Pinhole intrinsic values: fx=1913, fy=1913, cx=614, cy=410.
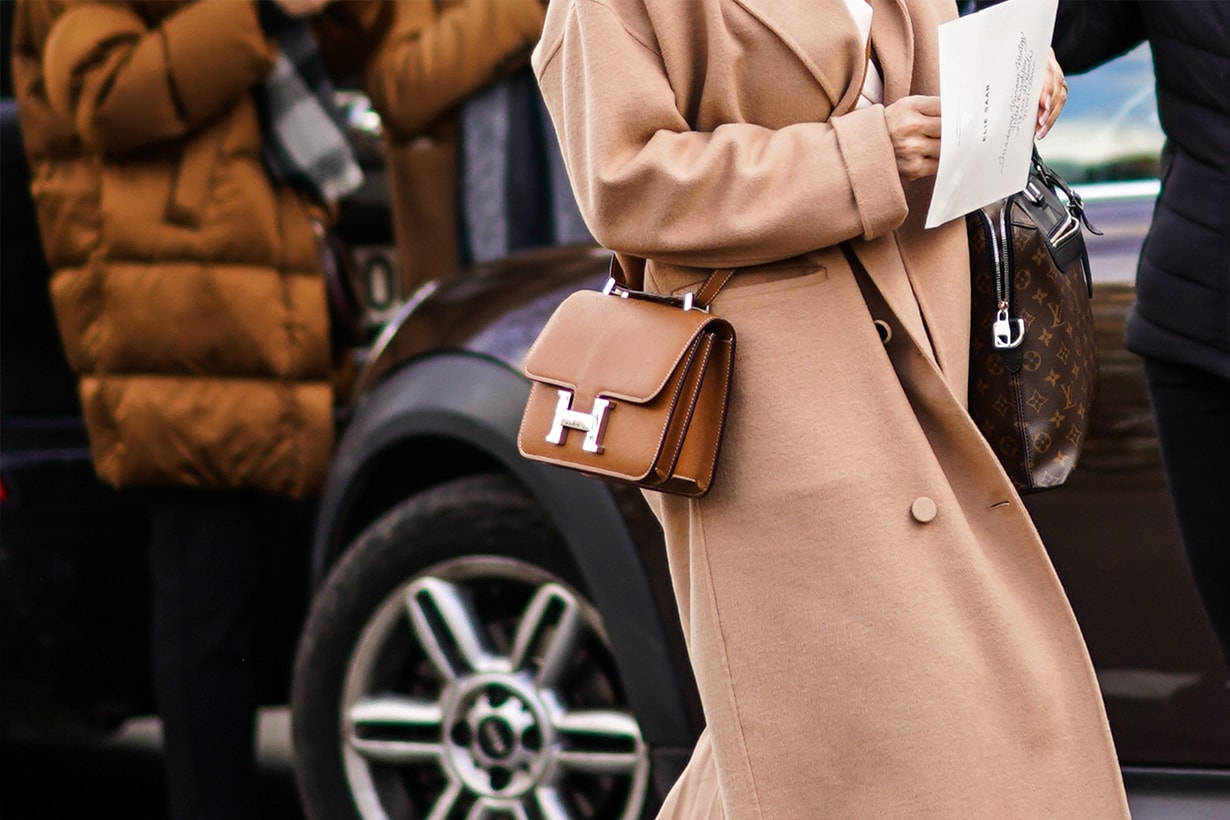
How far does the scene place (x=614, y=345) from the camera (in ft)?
6.89

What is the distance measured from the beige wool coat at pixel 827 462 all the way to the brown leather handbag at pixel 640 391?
4cm

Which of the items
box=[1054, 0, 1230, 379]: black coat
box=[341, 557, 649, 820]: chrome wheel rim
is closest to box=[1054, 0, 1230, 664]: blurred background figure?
box=[1054, 0, 1230, 379]: black coat

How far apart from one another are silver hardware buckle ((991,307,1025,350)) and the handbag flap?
36 cm

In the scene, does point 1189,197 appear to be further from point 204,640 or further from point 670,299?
point 204,640

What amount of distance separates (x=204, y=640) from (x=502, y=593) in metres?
0.63

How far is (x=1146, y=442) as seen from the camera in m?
2.79

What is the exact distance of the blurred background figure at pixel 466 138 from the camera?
4383 mm

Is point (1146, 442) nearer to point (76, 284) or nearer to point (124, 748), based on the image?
point (76, 284)

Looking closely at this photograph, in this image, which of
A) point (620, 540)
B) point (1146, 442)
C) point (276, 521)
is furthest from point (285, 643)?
→ point (1146, 442)

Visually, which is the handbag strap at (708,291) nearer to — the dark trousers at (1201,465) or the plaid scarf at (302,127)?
the dark trousers at (1201,465)

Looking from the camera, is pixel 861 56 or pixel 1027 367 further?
pixel 1027 367

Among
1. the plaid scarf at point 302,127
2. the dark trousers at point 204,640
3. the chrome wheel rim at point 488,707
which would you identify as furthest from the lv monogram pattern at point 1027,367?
the dark trousers at point 204,640

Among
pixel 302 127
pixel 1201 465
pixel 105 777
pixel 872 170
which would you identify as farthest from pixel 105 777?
pixel 872 170

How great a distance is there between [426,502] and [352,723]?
41 centimetres
